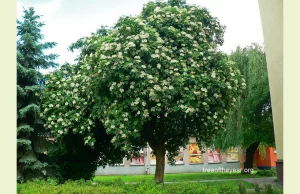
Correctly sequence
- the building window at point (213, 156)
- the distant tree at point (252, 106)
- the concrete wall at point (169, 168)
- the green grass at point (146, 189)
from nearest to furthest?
the green grass at point (146, 189)
the distant tree at point (252, 106)
the concrete wall at point (169, 168)
the building window at point (213, 156)

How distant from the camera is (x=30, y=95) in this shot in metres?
11.0

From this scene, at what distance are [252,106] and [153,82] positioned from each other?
28.7ft

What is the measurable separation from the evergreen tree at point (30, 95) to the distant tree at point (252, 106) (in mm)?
8401

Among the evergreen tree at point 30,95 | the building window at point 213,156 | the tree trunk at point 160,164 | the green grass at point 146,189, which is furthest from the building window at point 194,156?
the green grass at point 146,189

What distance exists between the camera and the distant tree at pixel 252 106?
52.0 feet

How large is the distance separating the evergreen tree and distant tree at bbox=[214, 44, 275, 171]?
840 cm

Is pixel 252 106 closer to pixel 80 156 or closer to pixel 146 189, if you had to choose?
pixel 80 156

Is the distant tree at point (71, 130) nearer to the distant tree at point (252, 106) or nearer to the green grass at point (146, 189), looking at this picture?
the green grass at point (146, 189)

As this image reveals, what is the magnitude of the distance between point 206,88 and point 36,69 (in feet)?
18.2

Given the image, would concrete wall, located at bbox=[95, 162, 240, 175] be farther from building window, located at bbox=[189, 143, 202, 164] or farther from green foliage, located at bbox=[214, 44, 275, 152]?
green foliage, located at bbox=[214, 44, 275, 152]

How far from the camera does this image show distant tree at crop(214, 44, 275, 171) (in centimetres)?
1585
